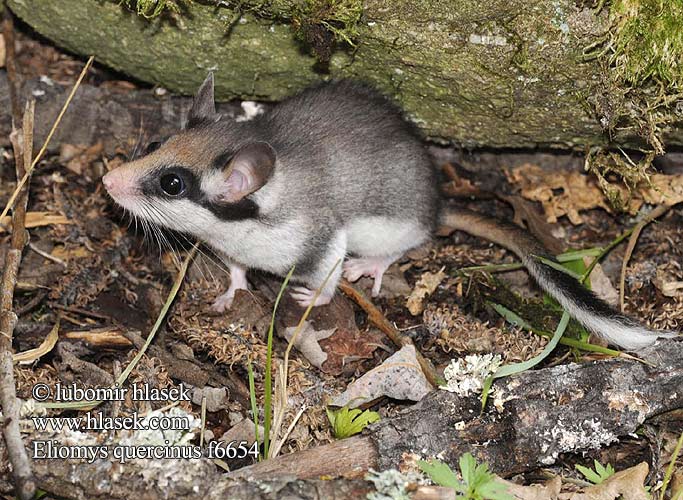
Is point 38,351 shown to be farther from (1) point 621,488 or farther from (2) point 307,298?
(1) point 621,488

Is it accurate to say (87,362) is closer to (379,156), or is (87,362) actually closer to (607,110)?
(379,156)

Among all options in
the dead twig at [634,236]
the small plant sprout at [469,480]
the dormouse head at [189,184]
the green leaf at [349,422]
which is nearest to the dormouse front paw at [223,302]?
the dormouse head at [189,184]

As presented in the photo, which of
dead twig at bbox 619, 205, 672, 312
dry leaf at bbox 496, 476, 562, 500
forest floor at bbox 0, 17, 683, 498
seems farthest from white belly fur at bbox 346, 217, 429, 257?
dry leaf at bbox 496, 476, 562, 500

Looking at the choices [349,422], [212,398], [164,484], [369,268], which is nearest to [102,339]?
[212,398]

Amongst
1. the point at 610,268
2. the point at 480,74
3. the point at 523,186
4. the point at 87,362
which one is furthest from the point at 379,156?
the point at 87,362

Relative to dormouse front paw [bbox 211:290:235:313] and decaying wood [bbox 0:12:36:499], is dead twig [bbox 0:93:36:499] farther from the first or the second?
dormouse front paw [bbox 211:290:235:313]
